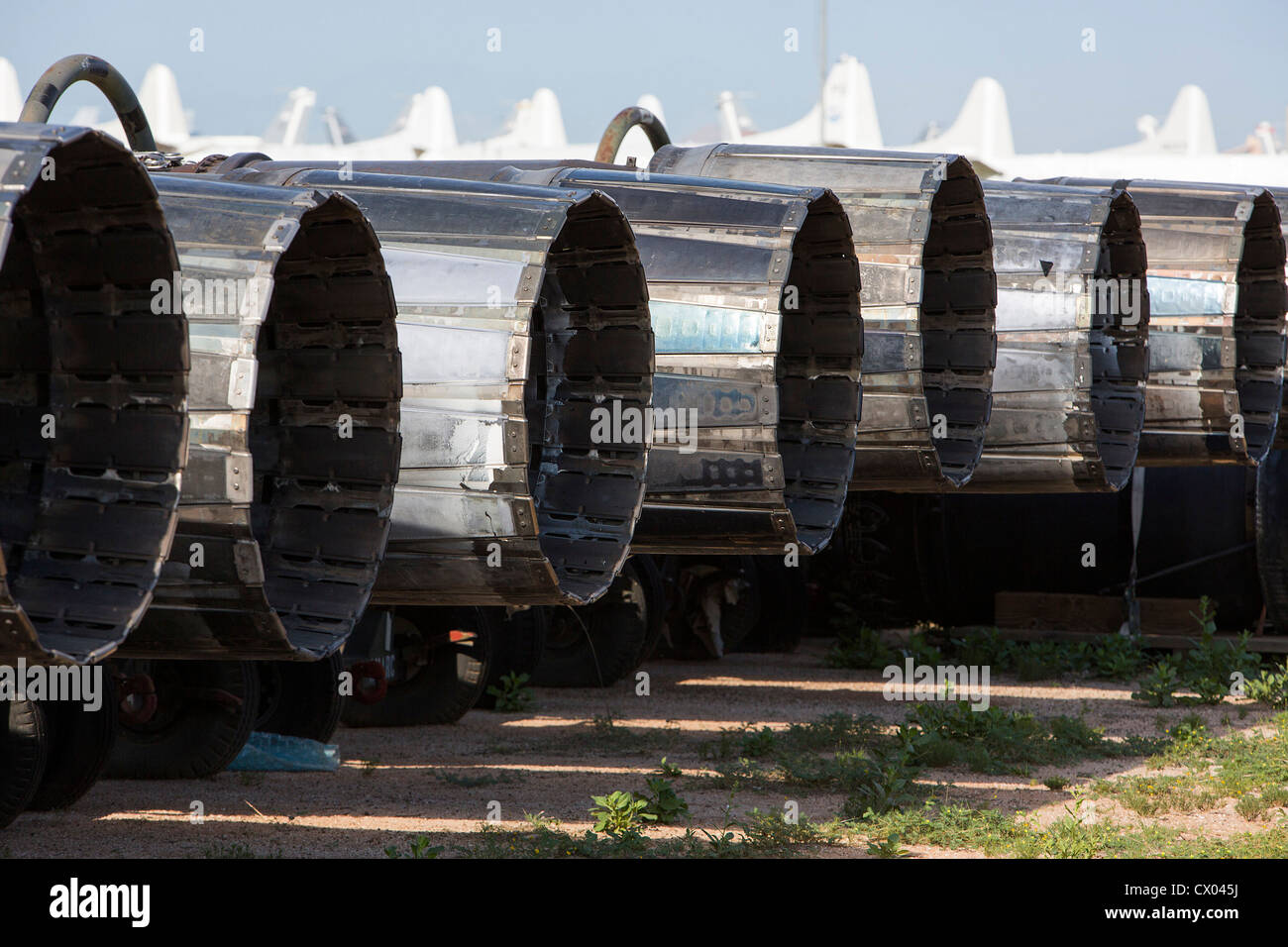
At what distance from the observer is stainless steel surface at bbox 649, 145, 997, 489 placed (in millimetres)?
9531

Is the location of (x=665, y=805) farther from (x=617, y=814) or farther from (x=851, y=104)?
(x=851, y=104)

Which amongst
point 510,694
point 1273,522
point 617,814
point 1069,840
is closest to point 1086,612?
point 1273,522

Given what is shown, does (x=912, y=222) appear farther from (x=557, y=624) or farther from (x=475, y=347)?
(x=557, y=624)

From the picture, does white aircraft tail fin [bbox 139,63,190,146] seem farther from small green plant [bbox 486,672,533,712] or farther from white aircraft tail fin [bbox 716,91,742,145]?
small green plant [bbox 486,672,533,712]

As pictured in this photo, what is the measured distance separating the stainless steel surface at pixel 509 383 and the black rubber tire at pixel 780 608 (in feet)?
29.1

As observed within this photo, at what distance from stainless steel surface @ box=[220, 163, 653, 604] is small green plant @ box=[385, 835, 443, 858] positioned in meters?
1.08

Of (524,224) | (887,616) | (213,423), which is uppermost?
(524,224)

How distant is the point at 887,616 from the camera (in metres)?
16.5

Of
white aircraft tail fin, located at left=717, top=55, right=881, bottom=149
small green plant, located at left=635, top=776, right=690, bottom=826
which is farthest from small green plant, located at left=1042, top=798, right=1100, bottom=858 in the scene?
white aircraft tail fin, located at left=717, top=55, right=881, bottom=149

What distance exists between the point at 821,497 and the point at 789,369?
776 mm

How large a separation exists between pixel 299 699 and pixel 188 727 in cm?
92

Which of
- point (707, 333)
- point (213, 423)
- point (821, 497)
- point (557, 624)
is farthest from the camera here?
point (557, 624)

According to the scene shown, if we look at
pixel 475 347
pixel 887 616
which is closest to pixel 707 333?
pixel 475 347

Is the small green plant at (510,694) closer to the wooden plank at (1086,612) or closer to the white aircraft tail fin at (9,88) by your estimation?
the wooden plank at (1086,612)
